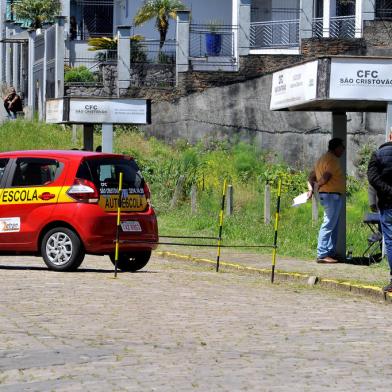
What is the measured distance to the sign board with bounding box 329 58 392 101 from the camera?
62.1 ft

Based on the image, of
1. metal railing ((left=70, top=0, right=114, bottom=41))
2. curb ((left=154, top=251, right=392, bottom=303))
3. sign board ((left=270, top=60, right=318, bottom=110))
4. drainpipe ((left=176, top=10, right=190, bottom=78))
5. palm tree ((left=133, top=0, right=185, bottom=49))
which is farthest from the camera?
metal railing ((left=70, top=0, right=114, bottom=41))

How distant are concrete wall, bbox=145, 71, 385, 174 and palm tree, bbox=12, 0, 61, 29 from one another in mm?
18159

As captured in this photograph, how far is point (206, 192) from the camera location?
33.3 m

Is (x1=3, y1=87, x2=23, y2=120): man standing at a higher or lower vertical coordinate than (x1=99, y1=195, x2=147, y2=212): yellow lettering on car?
higher

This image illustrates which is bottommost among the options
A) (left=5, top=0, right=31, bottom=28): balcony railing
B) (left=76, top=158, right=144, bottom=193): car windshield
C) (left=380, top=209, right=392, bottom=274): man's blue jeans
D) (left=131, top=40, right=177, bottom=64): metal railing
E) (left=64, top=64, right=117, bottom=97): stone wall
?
(left=380, top=209, right=392, bottom=274): man's blue jeans

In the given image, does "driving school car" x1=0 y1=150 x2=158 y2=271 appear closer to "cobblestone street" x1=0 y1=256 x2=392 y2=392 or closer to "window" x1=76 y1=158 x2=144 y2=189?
"window" x1=76 y1=158 x2=144 y2=189

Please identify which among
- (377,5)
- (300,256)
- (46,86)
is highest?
(377,5)

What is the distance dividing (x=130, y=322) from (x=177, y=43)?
96.8 feet

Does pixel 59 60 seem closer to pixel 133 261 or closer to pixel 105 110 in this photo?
pixel 105 110

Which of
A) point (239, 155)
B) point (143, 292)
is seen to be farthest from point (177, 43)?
point (143, 292)

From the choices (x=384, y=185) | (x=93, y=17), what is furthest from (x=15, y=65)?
(x=384, y=185)

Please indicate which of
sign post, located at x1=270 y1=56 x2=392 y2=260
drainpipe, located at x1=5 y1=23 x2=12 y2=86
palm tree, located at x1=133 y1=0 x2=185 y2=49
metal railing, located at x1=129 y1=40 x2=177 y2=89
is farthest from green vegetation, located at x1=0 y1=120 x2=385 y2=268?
palm tree, located at x1=133 y1=0 x2=185 y2=49

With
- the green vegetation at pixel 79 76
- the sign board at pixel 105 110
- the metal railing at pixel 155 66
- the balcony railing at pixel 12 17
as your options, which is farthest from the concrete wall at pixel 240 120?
the balcony railing at pixel 12 17

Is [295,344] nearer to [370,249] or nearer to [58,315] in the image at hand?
[58,315]
